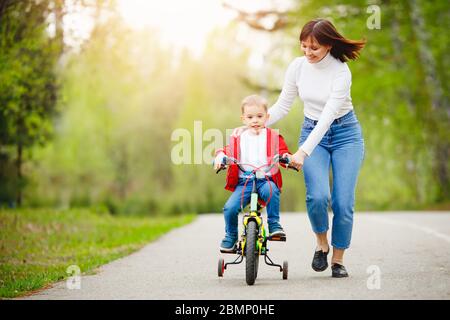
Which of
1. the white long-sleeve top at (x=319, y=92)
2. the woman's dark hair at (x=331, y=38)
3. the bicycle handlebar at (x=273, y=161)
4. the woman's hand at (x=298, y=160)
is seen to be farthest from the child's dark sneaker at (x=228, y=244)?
the woman's dark hair at (x=331, y=38)

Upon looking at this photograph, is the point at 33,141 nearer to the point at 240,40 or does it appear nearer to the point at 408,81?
the point at 408,81

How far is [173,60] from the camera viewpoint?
57.8 meters

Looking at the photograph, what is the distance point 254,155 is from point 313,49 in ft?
3.38

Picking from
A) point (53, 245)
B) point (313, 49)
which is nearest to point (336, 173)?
point (313, 49)

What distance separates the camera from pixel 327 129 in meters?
7.02

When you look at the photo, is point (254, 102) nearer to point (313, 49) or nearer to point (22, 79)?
point (313, 49)

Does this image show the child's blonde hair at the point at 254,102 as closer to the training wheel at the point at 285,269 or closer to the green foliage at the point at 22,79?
the training wheel at the point at 285,269

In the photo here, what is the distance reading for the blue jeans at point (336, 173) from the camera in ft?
23.3

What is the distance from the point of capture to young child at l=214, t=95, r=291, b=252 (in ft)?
23.1

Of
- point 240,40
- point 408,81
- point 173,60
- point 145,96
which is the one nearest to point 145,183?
point 145,96

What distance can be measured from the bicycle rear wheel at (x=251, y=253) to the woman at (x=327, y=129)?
63 centimetres

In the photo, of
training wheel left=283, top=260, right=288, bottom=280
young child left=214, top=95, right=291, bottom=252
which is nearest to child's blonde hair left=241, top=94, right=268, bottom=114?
young child left=214, top=95, right=291, bottom=252

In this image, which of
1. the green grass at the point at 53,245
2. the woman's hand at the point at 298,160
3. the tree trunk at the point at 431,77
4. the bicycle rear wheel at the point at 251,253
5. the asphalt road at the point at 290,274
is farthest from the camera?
the tree trunk at the point at 431,77
